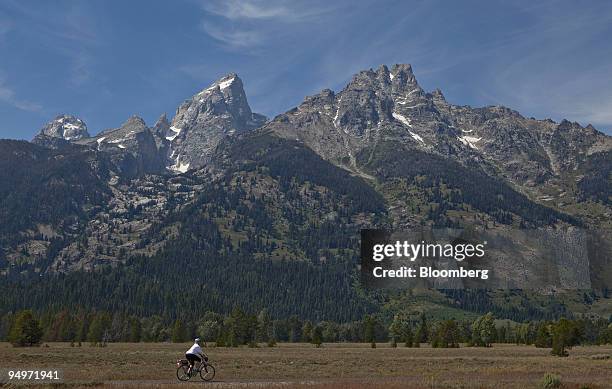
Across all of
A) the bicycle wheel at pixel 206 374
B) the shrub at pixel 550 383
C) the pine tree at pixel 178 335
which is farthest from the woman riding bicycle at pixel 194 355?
the pine tree at pixel 178 335

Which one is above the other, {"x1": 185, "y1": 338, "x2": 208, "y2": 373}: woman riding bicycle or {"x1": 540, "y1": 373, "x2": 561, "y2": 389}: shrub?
{"x1": 185, "y1": 338, "x2": 208, "y2": 373}: woman riding bicycle

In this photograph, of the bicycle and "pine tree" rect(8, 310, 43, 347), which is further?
"pine tree" rect(8, 310, 43, 347)

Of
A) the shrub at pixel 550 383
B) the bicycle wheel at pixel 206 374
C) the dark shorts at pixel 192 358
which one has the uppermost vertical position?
the dark shorts at pixel 192 358


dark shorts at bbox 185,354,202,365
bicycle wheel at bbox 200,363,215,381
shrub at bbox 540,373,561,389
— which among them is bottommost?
bicycle wheel at bbox 200,363,215,381

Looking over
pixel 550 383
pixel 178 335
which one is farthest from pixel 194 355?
pixel 178 335

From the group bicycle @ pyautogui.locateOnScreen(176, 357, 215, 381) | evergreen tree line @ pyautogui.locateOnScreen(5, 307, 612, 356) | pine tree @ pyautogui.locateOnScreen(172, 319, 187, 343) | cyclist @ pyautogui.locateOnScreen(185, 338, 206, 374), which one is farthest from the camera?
pine tree @ pyautogui.locateOnScreen(172, 319, 187, 343)

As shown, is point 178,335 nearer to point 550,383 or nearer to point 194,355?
point 194,355

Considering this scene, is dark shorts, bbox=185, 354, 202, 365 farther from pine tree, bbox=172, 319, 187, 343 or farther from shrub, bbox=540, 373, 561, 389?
pine tree, bbox=172, 319, 187, 343

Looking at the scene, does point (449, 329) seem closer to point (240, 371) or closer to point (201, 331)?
point (201, 331)

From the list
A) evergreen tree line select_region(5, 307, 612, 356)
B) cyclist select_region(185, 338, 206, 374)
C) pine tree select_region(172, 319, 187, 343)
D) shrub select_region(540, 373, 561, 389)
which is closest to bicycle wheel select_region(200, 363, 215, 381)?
cyclist select_region(185, 338, 206, 374)

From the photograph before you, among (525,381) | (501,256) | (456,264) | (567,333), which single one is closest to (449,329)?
(501,256)

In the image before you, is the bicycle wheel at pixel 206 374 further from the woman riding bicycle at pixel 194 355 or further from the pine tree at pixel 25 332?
the pine tree at pixel 25 332

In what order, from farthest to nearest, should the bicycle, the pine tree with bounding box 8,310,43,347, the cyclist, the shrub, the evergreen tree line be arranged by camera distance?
the evergreen tree line, the pine tree with bounding box 8,310,43,347, the bicycle, the cyclist, the shrub

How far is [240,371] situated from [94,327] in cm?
12613
